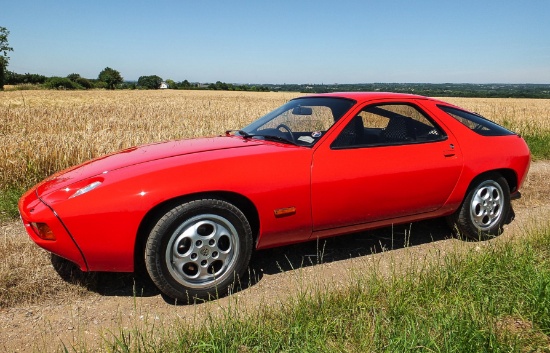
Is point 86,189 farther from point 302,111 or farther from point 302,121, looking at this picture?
point 302,111

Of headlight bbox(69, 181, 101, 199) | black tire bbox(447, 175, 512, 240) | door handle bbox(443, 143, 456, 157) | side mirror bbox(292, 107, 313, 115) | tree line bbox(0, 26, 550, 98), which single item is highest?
tree line bbox(0, 26, 550, 98)

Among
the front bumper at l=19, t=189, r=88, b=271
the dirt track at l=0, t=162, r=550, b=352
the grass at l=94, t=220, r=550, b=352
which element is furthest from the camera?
the front bumper at l=19, t=189, r=88, b=271

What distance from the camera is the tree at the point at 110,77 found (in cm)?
9006

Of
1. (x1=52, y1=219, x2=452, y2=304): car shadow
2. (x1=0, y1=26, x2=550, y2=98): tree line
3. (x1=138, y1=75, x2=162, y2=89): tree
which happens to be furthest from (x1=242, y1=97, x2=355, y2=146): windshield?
(x1=138, y1=75, x2=162, y2=89): tree

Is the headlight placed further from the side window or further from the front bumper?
the side window

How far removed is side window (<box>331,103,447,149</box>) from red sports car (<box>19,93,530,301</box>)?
0.04 ft

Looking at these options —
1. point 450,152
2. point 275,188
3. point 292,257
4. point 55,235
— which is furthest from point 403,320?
point 55,235

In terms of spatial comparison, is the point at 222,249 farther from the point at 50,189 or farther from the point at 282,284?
the point at 50,189

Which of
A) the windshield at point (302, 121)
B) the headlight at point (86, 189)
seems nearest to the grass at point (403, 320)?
the headlight at point (86, 189)

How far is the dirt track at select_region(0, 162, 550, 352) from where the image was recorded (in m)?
2.58

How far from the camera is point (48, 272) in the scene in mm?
3279

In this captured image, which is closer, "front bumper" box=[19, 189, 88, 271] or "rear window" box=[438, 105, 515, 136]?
"front bumper" box=[19, 189, 88, 271]

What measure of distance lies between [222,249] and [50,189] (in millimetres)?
1343

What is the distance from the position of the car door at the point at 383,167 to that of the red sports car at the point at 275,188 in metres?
0.01
